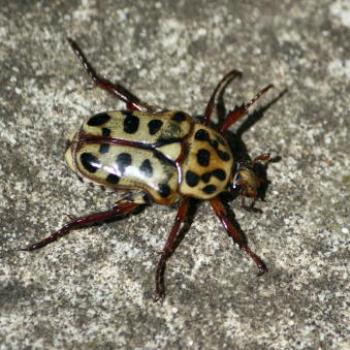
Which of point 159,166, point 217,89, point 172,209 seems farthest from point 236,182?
point 217,89

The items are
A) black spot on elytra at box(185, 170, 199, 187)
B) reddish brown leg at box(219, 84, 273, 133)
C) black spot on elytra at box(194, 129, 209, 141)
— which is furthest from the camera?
reddish brown leg at box(219, 84, 273, 133)

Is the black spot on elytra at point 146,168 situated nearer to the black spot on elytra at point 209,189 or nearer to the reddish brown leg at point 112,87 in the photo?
the black spot on elytra at point 209,189

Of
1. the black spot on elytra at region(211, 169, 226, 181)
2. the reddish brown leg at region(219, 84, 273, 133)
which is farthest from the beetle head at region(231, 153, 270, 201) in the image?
the reddish brown leg at region(219, 84, 273, 133)

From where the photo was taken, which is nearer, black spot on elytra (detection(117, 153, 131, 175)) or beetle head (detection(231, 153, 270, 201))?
black spot on elytra (detection(117, 153, 131, 175))

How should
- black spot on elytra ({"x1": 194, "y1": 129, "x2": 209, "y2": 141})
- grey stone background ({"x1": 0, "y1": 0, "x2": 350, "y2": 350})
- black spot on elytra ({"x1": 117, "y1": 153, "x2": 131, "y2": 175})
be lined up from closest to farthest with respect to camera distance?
grey stone background ({"x1": 0, "y1": 0, "x2": 350, "y2": 350}), black spot on elytra ({"x1": 117, "y1": 153, "x2": 131, "y2": 175}), black spot on elytra ({"x1": 194, "y1": 129, "x2": 209, "y2": 141})

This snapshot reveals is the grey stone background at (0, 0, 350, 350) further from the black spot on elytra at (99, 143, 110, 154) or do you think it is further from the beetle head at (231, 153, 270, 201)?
the black spot on elytra at (99, 143, 110, 154)

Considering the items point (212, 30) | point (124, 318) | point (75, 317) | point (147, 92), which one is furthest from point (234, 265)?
point (212, 30)

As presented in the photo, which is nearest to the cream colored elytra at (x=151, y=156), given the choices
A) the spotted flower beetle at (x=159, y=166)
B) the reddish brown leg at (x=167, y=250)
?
the spotted flower beetle at (x=159, y=166)

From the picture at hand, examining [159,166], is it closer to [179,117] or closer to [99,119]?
[179,117]
